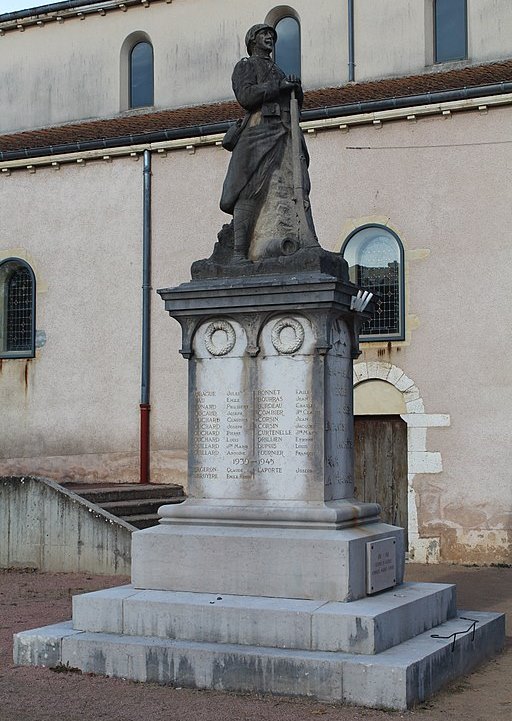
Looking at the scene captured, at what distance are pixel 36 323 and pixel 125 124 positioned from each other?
3.79m

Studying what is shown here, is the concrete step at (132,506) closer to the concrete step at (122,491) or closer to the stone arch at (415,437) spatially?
the concrete step at (122,491)

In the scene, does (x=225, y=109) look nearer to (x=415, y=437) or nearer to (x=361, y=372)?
(x=361, y=372)

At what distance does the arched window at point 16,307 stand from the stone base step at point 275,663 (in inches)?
424

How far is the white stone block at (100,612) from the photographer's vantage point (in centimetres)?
841

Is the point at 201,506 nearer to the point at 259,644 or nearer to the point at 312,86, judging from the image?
the point at 259,644

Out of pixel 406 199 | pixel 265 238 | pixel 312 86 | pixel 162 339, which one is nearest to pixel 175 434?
pixel 162 339

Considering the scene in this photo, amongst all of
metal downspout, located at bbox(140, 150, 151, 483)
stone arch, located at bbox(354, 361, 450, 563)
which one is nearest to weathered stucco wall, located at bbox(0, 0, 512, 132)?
metal downspout, located at bbox(140, 150, 151, 483)

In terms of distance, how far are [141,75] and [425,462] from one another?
9896 millimetres

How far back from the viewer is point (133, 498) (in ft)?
53.0

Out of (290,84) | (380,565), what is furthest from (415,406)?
(380,565)

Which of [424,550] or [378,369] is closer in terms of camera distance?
[424,550]

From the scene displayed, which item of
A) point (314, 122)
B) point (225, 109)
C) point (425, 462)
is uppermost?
point (225, 109)

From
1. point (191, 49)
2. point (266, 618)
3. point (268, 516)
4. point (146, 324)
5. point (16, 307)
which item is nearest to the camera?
point (266, 618)

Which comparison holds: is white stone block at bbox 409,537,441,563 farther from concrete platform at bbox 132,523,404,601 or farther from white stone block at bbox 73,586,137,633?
white stone block at bbox 73,586,137,633
